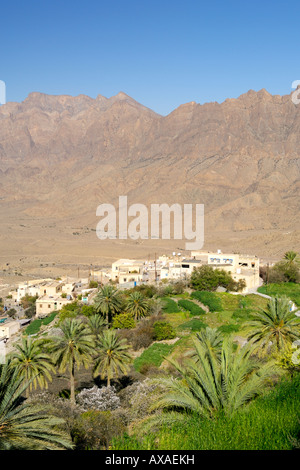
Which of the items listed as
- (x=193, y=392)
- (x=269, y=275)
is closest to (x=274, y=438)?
(x=193, y=392)

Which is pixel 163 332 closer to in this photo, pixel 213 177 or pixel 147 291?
pixel 147 291

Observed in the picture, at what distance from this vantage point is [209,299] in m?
32.6

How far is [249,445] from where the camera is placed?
5695mm

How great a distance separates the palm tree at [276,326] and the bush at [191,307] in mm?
13994

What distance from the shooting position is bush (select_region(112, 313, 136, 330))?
28.1 meters

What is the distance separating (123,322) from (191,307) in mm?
5575

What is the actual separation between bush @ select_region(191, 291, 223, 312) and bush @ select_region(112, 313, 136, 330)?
234 inches

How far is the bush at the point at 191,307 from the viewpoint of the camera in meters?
30.4

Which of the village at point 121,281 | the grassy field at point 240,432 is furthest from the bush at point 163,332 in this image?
the grassy field at point 240,432

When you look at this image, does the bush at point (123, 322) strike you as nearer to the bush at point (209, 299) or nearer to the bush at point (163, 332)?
the bush at point (163, 332)

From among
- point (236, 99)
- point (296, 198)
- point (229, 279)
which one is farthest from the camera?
point (236, 99)

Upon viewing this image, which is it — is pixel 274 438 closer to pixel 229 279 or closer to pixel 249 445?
pixel 249 445

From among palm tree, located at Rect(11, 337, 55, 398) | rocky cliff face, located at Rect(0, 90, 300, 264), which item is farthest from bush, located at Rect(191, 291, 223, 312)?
rocky cliff face, located at Rect(0, 90, 300, 264)

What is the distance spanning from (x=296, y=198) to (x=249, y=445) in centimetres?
13346
